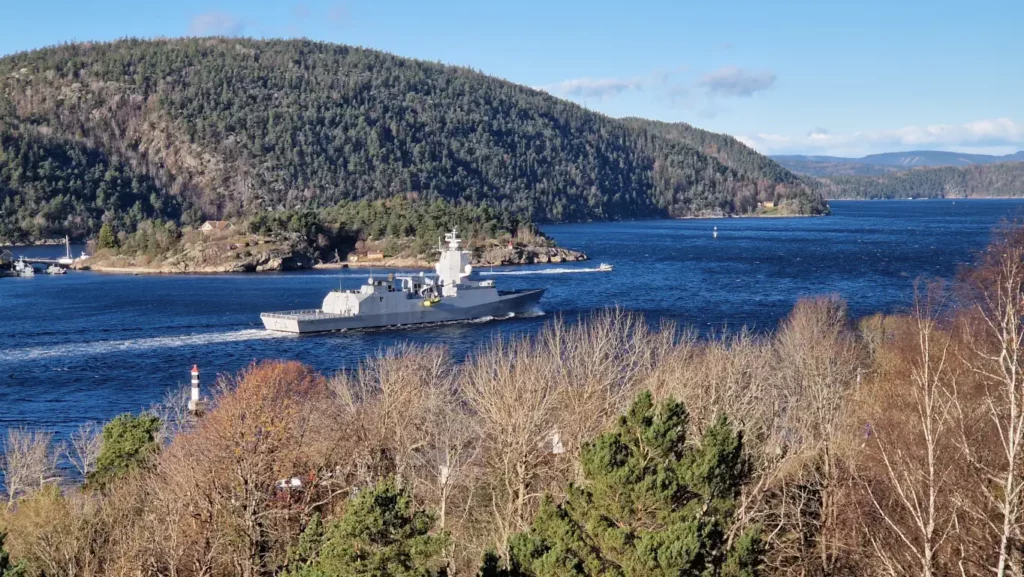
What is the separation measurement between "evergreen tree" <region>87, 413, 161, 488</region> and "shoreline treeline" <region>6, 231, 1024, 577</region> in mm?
51

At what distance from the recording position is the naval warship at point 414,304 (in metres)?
56.3

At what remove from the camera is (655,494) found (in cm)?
1321

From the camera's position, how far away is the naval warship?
2217 inches

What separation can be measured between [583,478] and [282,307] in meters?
53.0

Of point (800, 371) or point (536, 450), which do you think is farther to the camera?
point (800, 371)

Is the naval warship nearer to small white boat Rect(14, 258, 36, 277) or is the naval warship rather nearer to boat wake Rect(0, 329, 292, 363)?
boat wake Rect(0, 329, 292, 363)

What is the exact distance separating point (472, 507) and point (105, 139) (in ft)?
602

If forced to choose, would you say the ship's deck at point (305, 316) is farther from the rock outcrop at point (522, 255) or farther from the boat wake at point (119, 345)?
the rock outcrop at point (522, 255)

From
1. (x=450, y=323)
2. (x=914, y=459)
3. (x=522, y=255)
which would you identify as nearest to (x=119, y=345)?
(x=450, y=323)

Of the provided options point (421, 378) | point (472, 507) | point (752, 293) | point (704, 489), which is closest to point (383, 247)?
point (752, 293)

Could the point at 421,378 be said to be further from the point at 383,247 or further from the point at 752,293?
the point at 383,247

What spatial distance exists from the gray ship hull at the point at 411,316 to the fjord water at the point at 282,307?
3.59 feet

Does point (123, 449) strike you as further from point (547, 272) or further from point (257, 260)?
point (257, 260)

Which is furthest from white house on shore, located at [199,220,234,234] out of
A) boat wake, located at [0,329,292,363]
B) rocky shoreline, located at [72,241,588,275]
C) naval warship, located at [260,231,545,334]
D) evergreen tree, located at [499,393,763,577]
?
evergreen tree, located at [499,393,763,577]
